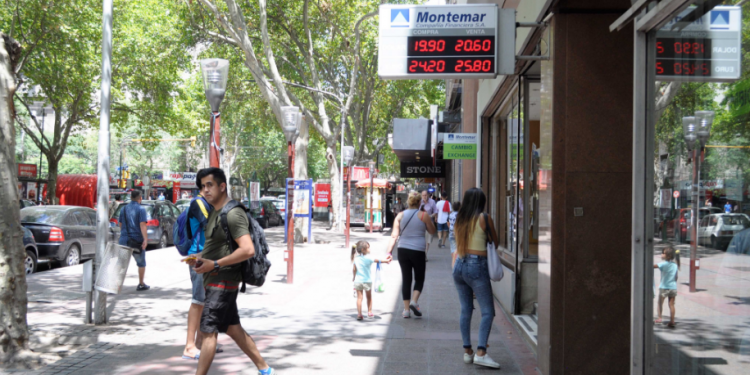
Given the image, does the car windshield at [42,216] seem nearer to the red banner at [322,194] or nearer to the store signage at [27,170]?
the red banner at [322,194]

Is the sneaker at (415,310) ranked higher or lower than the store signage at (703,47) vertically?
lower

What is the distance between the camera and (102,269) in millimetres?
7488

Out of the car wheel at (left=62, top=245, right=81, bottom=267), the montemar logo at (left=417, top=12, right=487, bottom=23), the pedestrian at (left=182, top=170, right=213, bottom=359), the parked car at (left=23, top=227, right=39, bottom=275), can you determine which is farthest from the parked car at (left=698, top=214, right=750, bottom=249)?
the car wheel at (left=62, top=245, right=81, bottom=267)

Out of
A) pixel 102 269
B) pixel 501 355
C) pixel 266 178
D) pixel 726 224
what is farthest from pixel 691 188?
pixel 266 178

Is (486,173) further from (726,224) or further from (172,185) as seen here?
(172,185)

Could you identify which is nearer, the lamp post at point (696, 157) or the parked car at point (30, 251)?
the lamp post at point (696, 157)

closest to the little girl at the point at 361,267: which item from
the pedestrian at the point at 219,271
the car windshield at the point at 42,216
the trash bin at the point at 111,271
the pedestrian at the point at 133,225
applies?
the trash bin at the point at 111,271

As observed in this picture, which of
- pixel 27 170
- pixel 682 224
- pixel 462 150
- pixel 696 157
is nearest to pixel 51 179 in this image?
pixel 27 170

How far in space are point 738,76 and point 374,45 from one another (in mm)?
25317

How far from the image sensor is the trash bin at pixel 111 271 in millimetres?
7434

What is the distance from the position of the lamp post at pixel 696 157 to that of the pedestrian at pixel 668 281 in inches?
9.8

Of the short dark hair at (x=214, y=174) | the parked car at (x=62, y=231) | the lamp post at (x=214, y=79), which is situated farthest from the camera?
the parked car at (x=62, y=231)

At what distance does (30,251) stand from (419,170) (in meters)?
22.0

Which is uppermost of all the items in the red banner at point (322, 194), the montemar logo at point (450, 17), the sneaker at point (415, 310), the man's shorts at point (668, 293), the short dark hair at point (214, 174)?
the montemar logo at point (450, 17)
